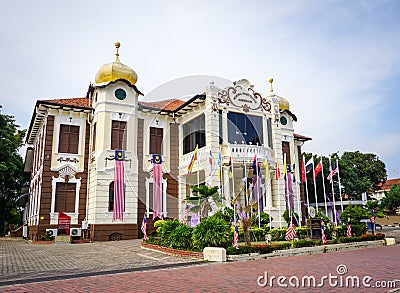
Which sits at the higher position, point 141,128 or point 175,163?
point 141,128

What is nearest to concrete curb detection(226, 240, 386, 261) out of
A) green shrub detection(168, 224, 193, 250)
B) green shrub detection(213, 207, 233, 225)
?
green shrub detection(168, 224, 193, 250)

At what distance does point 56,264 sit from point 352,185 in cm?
3952

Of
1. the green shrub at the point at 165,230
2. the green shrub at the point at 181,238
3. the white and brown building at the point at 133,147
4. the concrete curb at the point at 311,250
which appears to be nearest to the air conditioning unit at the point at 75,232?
the white and brown building at the point at 133,147

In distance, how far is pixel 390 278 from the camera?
326 inches

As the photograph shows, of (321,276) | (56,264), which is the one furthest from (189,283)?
(56,264)

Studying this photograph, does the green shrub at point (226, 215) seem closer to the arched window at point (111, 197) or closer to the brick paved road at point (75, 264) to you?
the brick paved road at point (75, 264)

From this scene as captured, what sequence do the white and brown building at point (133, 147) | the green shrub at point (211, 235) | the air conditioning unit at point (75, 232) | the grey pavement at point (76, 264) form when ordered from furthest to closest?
the white and brown building at point (133, 147) → the air conditioning unit at point (75, 232) → the green shrub at point (211, 235) → the grey pavement at point (76, 264)

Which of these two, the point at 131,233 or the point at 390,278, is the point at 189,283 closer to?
the point at 390,278

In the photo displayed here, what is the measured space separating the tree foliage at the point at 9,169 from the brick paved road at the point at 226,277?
70.8 feet

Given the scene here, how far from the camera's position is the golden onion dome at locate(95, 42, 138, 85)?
2306 cm

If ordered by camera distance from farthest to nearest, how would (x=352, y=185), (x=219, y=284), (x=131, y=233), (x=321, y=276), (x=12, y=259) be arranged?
(x=352, y=185) → (x=131, y=233) → (x=12, y=259) → (x=321, y=276) → (x=219, y=284)

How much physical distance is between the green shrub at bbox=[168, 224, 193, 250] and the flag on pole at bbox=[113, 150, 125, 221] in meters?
7.96

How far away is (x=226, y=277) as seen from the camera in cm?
883

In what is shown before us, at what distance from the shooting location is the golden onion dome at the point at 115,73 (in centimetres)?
2306
